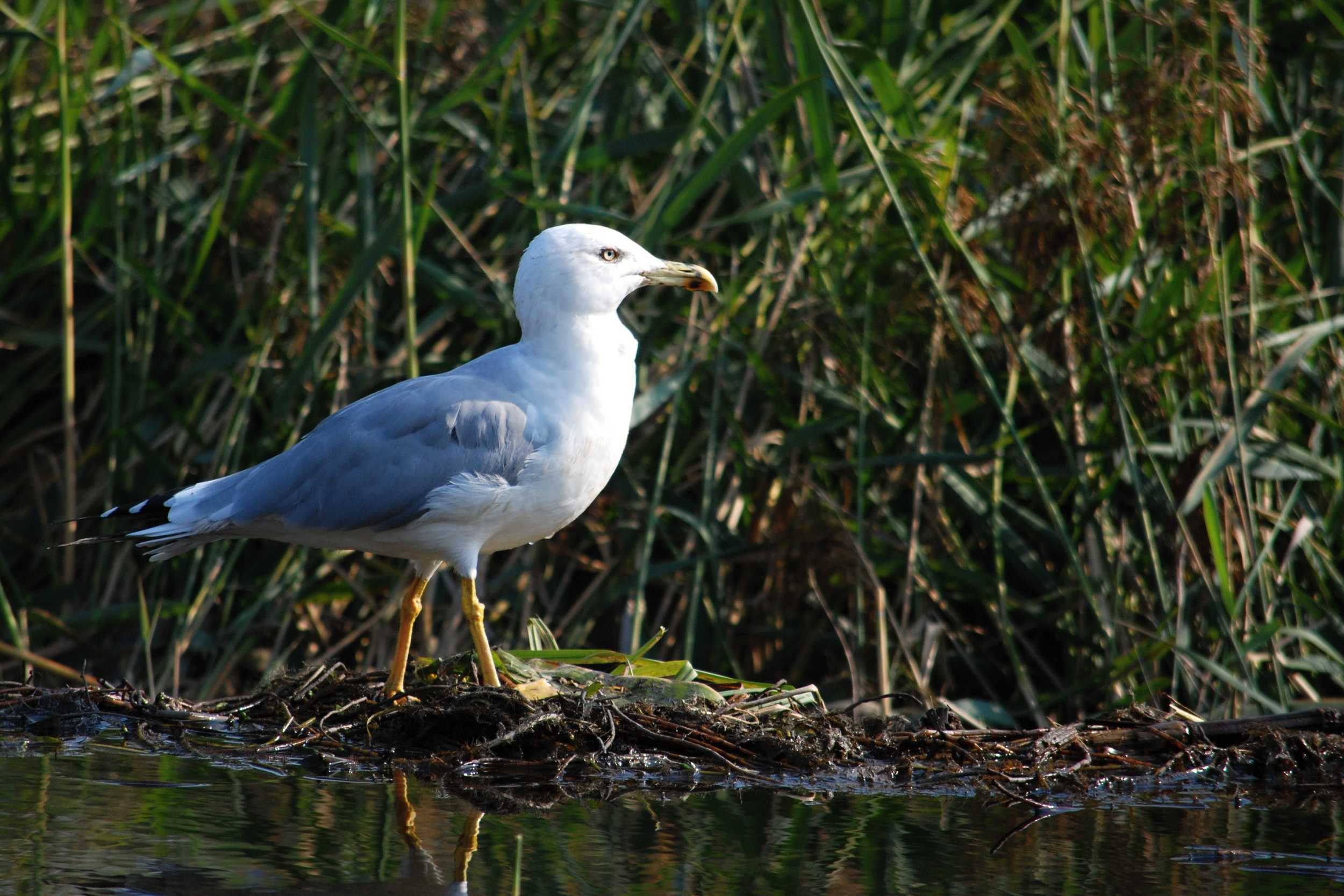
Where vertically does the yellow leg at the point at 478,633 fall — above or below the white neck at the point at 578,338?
below

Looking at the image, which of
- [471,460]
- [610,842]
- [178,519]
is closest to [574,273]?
[471,460]

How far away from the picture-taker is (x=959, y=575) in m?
4.26

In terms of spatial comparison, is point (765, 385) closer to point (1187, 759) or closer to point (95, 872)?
point (1187, 759)

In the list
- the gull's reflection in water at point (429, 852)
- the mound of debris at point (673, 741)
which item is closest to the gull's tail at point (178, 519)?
the mound of debris at point (673, 741)

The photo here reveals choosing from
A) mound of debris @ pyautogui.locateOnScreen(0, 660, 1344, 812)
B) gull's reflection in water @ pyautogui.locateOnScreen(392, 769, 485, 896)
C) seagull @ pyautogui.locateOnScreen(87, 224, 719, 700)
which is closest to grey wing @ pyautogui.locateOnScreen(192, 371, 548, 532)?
seagull @ pyautogui.locateOnScreen(87, 224, 719, 700)

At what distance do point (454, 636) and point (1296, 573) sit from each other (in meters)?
2.56

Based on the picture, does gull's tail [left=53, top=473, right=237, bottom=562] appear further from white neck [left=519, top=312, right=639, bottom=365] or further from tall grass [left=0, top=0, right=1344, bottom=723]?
white neck [left=519, top=312, right=639, bottom=365]

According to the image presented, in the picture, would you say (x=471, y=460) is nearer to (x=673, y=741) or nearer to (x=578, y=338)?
(x=578, y=338)

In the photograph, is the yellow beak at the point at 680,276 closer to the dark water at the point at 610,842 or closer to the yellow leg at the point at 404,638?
the yellow leg at the point at 404,638

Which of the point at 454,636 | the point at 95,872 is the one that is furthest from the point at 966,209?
the point at 95,872

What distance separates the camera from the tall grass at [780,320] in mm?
3938

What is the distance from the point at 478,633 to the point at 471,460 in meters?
0.38

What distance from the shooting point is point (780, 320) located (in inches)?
175

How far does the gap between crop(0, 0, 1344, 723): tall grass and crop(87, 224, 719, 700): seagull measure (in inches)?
18.0
